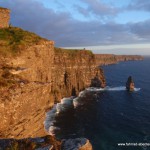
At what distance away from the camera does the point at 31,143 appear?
12.8m

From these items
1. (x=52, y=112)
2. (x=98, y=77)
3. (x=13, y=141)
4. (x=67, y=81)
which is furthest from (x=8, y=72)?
(x=98, y=77)

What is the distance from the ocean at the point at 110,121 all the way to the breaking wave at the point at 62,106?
95cm

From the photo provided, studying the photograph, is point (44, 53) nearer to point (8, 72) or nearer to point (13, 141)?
point (8, 72)

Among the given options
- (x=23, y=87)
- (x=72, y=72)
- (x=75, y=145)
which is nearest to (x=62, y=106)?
(x=72, y=72)

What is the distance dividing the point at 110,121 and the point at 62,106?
27.7 metres

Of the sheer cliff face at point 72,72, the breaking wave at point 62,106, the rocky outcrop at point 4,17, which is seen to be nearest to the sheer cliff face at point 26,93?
the rocky outcrop at point 4,17

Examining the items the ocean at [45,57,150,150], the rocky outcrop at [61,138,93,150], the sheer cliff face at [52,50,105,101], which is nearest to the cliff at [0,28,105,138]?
the rocky outcrop at [61,138,93,150]

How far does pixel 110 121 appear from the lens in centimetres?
8538

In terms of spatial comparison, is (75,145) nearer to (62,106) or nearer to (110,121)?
(110,121)

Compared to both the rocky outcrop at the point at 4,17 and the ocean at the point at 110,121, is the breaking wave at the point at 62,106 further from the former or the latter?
the rocky outcrop at the point at 4,17

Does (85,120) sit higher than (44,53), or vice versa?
(44,53)

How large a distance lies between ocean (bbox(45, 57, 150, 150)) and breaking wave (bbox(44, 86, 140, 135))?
0.95 metres

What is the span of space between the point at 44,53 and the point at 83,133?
4561 centimetres

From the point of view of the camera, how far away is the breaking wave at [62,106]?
7801cm
